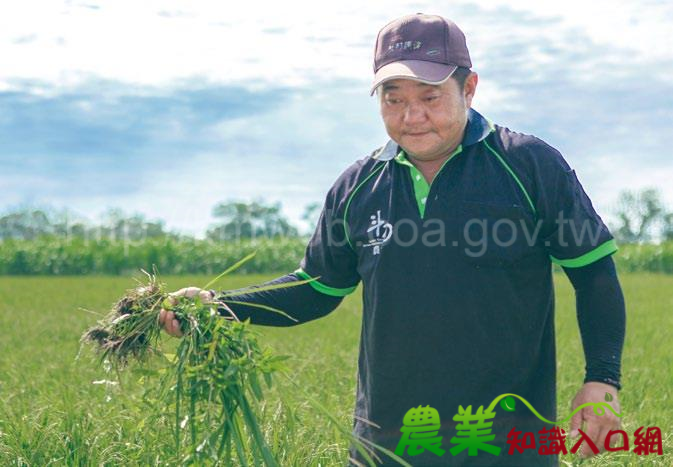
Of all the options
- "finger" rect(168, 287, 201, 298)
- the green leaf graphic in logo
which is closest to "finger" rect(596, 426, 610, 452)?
the green leaf graphic in logo

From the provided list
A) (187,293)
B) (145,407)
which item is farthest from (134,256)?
(187,293)

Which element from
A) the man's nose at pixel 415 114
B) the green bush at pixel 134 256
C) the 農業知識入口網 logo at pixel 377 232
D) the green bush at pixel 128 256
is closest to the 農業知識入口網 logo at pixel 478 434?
the 農業知識入口網 logo at pixel 377 232

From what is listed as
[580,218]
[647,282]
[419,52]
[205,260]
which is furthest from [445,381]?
[205,260]

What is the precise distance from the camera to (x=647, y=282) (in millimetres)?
18891

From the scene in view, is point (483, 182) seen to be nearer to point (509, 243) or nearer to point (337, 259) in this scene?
point (509, 243)

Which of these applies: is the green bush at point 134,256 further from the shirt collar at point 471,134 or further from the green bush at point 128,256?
the shirt collar at point 471,134

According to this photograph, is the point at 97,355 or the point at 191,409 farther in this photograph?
the point at 97,355

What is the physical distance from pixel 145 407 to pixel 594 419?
1.40 m

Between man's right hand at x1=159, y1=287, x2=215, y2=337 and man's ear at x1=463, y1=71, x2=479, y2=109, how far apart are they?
0.98 m

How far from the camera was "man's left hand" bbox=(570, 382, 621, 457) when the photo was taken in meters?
2.57

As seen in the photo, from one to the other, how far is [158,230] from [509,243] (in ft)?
86.9

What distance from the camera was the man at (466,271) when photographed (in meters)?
2.61

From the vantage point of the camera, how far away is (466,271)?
2.61 m

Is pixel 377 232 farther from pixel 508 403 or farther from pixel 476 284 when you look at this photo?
pixel 508 403
